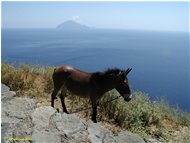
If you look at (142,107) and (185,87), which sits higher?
(142,107)

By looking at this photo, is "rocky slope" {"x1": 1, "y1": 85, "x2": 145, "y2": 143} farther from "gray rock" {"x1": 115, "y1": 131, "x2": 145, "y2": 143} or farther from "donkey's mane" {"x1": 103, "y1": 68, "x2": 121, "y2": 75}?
"donkey's mane" {"x1": 103, "y1": 68, "x2": 121, "y2": 75}

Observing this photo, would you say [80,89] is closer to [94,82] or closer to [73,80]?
[73,80]

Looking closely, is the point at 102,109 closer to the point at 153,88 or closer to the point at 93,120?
the point at 93,120

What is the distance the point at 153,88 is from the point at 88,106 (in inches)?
2279

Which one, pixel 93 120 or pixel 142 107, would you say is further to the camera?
pixel 142 107

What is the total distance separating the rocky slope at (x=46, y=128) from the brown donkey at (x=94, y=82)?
27.1 inches

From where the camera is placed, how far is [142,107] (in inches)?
336

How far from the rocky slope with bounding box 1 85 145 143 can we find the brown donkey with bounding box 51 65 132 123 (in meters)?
0.69

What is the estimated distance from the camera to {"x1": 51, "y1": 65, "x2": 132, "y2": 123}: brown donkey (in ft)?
21.7

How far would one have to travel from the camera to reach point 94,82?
6.78 meters

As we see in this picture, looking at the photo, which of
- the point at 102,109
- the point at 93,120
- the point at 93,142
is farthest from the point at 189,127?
the point at 93,142

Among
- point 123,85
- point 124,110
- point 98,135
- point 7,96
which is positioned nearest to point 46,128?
point 98,135

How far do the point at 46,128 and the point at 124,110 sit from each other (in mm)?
2742

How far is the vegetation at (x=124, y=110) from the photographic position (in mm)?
7680
